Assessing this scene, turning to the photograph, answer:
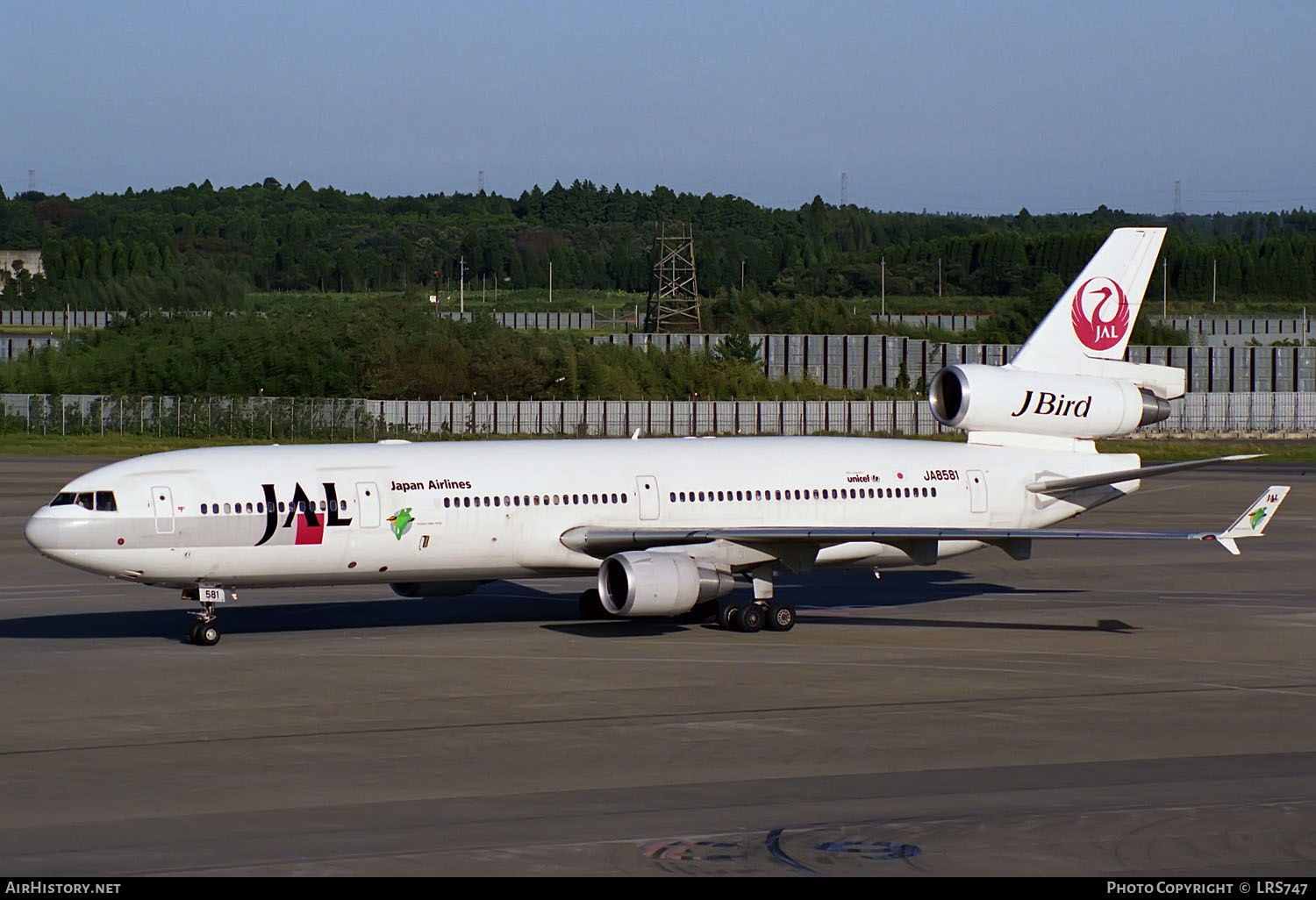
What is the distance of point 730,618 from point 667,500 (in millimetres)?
2937

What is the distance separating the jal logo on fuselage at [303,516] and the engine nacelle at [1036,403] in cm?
1429

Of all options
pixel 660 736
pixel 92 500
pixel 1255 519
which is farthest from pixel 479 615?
pixel 1255 519

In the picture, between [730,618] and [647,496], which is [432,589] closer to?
[647,496]

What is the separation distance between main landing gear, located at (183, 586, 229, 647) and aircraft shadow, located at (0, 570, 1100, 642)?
1160 millimetres

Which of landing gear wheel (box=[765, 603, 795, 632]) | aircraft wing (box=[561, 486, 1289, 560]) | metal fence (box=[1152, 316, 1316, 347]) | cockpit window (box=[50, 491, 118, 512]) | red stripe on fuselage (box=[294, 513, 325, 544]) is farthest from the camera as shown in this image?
metal fence (box=[1152, 316, 1316, 347])

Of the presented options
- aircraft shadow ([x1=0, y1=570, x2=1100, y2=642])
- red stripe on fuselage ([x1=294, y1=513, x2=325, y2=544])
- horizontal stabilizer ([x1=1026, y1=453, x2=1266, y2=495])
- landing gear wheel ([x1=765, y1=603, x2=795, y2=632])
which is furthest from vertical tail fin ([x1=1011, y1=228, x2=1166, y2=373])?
red stripe on fuselage ([x1=294, y1=513, x2=325, y2=544])

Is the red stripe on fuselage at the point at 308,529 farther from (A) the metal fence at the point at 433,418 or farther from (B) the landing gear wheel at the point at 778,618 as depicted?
(A) the metal fence at the point at 433,418

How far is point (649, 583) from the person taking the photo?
33250mm

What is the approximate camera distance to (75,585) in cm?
4375

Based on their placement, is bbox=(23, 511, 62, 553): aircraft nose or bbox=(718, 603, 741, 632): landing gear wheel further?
bbox=(718, 603, 741, 632): landing gear wheel

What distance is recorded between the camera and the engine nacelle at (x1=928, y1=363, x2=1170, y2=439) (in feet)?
128

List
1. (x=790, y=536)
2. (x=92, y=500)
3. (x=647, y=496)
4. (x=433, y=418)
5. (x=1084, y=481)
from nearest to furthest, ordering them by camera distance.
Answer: (x=92, y=500)
(x=790, y=536)
(x=647, y=496)
(x=1084, y=481)
(x=433, y=418)

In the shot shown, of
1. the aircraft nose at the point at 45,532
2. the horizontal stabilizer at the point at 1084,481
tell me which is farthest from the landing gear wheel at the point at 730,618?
the aircraft nose at the point at 45,532

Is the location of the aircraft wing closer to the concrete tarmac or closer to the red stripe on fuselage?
the concrete tarmac
